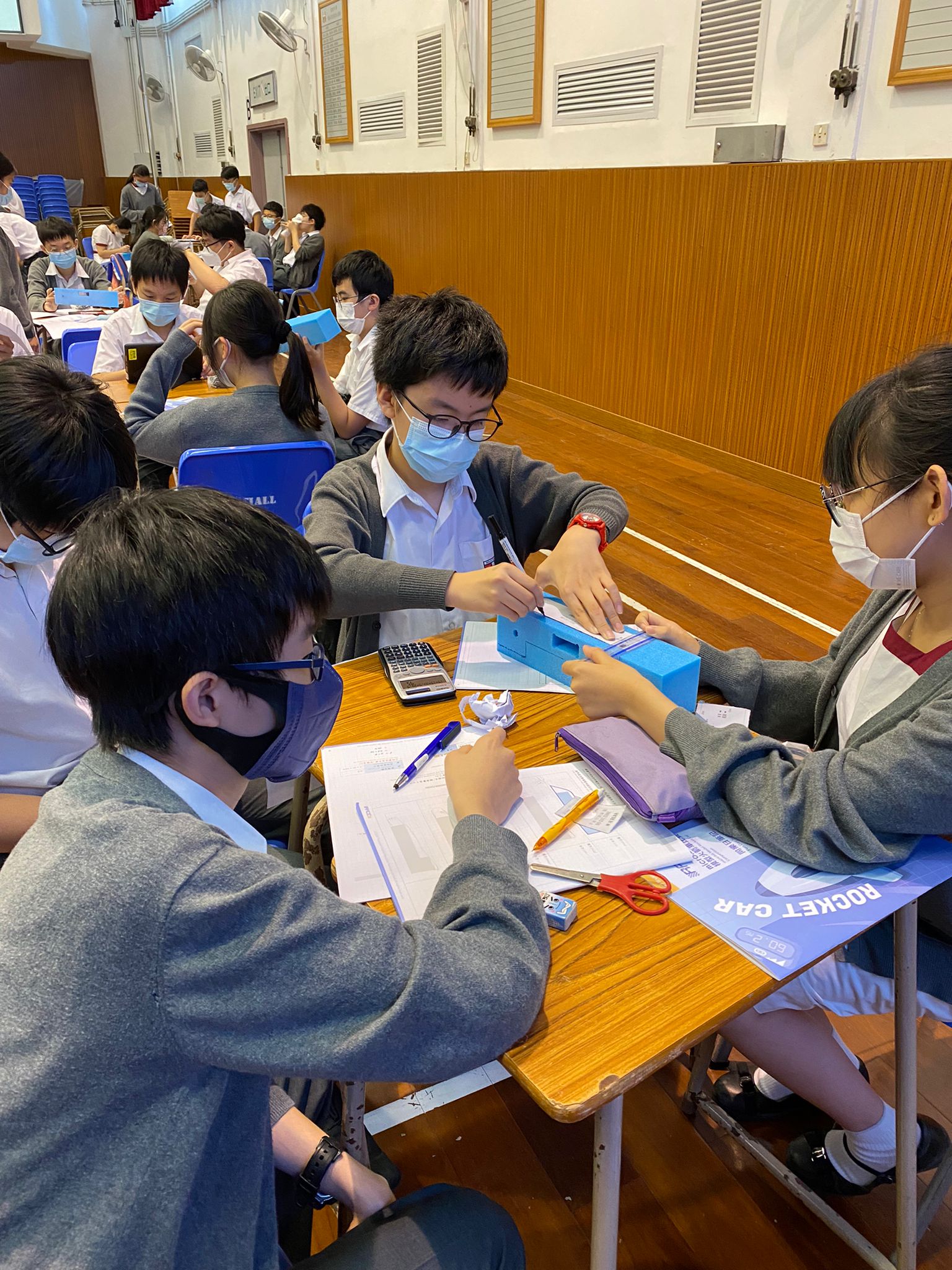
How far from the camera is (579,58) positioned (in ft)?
17.9

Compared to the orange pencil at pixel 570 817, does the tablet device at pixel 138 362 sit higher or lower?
higher

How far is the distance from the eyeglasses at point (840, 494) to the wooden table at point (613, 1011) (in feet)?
2.06

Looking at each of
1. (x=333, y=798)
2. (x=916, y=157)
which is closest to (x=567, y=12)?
(x=916, y=157)

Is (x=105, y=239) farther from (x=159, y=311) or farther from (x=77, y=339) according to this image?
(x=159, y=311)

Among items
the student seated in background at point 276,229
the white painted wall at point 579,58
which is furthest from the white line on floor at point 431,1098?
the student seated in background at point 276,229

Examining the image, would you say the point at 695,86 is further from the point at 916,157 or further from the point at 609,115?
the point at 916,157

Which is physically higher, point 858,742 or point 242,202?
point 242,202

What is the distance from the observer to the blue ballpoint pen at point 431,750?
46.8 inches

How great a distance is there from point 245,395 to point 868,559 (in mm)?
2097

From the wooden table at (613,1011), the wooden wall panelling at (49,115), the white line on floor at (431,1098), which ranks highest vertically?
the wooden wall panelling at (49,115)

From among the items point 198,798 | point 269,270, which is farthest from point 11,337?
point 269,270

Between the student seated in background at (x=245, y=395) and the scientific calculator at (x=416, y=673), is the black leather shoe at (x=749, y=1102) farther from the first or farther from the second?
the student seated in background at (x=245, y=395)

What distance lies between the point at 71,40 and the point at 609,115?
14.0 m

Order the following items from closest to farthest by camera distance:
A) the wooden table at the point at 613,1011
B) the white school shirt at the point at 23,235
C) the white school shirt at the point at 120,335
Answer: the wooden table at the point at 613,1011
the white school shirt at the point at 120,335
the white school shirt at the point at 23,235
